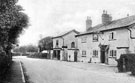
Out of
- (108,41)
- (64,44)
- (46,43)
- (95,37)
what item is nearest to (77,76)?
(108,41)

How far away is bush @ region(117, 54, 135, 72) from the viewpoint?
17856mm

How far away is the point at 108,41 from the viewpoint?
3241cm

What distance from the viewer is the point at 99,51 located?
34781 millimetres

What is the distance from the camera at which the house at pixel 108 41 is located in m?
28.0

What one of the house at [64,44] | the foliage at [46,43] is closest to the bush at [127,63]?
the house at [64,44]

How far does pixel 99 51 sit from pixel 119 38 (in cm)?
597

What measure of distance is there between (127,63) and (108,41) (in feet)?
45.8

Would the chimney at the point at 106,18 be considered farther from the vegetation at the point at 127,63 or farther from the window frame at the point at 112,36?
the vegetation at the point at 127,63

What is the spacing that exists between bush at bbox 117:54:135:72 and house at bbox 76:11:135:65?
328 inches

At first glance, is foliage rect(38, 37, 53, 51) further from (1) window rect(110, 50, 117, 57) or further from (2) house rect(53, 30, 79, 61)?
(1) window rect(110, 50, 117, 57)

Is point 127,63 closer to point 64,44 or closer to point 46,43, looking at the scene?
→ point 64,44

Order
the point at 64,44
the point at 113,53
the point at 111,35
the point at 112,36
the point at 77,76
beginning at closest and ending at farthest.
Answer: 1. the point at 77,76
2. the point at 113,53
3. the point at 112,36
4. the point at 111,35
5. the point at 64,44

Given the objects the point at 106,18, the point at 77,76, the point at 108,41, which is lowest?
the point at 77,76

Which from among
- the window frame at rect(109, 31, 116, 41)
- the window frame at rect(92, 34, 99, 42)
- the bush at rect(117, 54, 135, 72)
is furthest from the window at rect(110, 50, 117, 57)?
the bush at rect(117, 54, 135, 72)
